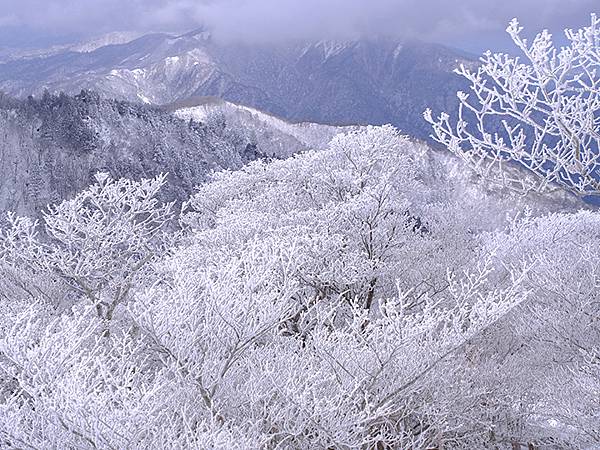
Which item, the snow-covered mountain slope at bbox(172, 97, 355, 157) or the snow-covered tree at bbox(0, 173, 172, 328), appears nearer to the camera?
the snow-covered tree at bbox(0, 173, 172, 328)

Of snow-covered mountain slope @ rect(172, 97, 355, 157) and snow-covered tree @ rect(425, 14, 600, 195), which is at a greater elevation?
snow-covered tree @ rect(425, 14, 600, 195)

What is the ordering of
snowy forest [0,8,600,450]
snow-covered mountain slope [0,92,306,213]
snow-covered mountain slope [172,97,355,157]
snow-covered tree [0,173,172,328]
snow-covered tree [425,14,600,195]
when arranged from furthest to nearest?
snow-covered mountain slope [172,97,355,157] → snow-covered mountain slope [0,92,306,213] → snow-covered tree [0,173,172,328] → snowy forest [0,8,600,450] → snow-covered tree [425,14,600,195]

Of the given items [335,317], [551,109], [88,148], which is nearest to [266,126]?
[88,148]

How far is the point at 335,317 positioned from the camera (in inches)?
599

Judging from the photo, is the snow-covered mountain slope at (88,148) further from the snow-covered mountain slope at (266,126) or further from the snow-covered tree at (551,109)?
the snow-covered tree at (551,109)

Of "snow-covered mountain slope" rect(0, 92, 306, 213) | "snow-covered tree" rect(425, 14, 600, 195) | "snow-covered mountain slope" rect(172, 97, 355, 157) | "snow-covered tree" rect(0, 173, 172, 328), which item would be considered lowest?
"snow-covered mountain slope" rect(172, 97, 355, 157)

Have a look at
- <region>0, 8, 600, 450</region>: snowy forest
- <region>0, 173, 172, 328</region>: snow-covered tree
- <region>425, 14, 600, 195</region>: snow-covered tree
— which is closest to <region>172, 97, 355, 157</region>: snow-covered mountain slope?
<region>0, 173, 172, 328</region>: snow-covered tree

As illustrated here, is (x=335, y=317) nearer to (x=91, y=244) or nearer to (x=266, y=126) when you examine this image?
(x=91, y=244)

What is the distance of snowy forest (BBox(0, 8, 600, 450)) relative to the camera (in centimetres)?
792

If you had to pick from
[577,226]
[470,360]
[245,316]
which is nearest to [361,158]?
[470,360]

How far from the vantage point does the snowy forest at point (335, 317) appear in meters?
7.92

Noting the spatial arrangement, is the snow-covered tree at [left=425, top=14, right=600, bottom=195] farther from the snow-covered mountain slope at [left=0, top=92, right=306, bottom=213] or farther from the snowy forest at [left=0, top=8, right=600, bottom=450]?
the snow-covered mountain slope at [left=0, top=92, right=306, bottom=213]

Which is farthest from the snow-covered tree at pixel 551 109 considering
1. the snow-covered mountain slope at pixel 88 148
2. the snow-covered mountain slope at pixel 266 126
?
the snow-covered mountain slope at pixel 266 126

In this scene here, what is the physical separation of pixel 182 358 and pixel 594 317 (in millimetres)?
11910
